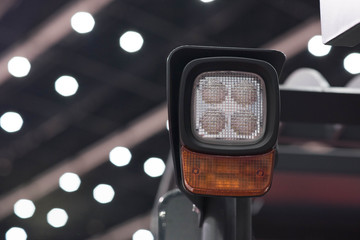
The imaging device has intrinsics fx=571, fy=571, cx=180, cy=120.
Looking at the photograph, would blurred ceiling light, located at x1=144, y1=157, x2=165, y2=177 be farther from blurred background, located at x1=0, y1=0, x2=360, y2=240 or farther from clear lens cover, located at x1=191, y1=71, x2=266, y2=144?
clear lens cover, located at x1=191, y1=71, x2=266, y2=144

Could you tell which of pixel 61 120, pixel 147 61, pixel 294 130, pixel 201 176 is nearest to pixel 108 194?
pixel 61 120

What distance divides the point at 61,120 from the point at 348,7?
20.5 ft

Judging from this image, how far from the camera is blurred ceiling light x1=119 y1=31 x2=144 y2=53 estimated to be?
528 centimetres

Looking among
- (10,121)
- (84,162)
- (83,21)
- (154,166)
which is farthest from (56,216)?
(83,21)

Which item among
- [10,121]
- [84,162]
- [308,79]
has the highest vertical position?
[308,79]

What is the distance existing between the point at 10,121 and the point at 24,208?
2312 millimetres

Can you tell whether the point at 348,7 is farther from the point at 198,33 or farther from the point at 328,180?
the point at 198,33

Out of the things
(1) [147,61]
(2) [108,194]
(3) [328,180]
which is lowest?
(2) [108,194]

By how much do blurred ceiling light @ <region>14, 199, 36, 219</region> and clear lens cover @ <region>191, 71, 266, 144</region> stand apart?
799 cm

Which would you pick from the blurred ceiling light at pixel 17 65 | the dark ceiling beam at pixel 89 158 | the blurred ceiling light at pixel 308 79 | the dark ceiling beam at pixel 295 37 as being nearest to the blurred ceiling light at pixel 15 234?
the dark ceiling beam at pixel 89 158

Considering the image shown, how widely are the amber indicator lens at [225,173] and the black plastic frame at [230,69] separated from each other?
0.02m

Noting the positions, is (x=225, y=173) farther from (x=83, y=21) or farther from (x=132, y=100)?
(x=132, y=100)

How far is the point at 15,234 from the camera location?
9.23 m

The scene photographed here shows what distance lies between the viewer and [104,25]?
5312 millimetres
